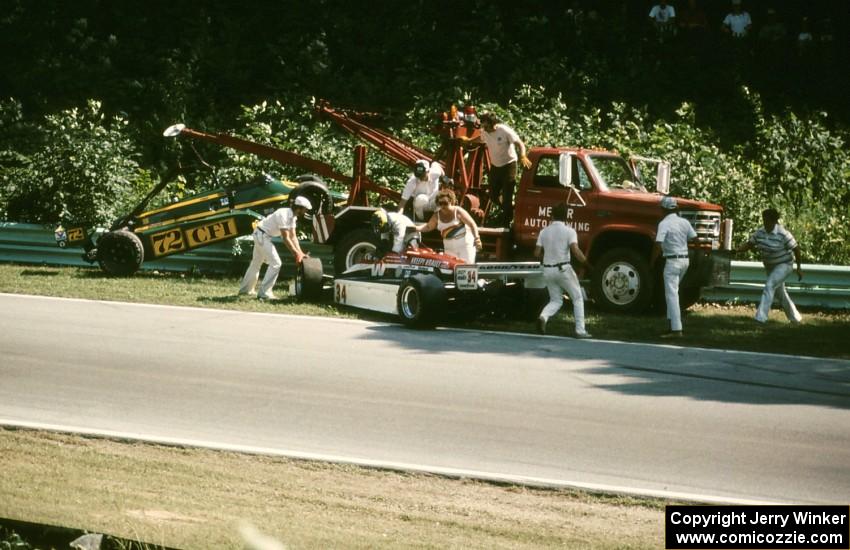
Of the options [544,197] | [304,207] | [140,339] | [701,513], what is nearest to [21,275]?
[304,207]

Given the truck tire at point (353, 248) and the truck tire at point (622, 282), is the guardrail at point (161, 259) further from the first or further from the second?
the truck tire at point (622, 282)

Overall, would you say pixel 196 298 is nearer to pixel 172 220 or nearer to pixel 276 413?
pixel 172 220

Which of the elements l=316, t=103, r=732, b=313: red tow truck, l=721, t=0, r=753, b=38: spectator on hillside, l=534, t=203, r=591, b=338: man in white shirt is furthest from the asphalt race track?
l=721, t=0, r=753, b=38: spectator on hillside

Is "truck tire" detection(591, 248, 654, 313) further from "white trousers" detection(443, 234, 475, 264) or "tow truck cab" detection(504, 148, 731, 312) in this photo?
"white trousers" detection(443, 234, 475, 264)

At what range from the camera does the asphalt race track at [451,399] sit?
975 cm

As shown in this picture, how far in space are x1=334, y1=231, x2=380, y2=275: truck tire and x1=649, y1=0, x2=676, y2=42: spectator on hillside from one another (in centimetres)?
1071

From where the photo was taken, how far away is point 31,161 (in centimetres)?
2436

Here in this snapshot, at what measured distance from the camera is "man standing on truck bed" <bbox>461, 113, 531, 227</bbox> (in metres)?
19.2

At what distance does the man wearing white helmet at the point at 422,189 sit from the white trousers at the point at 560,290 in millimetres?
3328

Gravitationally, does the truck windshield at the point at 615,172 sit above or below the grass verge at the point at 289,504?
above

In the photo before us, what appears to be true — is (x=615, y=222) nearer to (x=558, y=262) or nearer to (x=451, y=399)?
(x=558, y=262)

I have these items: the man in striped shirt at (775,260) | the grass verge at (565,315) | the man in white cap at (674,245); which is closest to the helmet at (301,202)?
the grass verge at (565,315)

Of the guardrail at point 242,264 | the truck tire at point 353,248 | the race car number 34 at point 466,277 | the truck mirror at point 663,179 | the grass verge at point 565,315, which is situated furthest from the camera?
the truck tire at point 353,248

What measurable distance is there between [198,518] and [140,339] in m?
7.61
